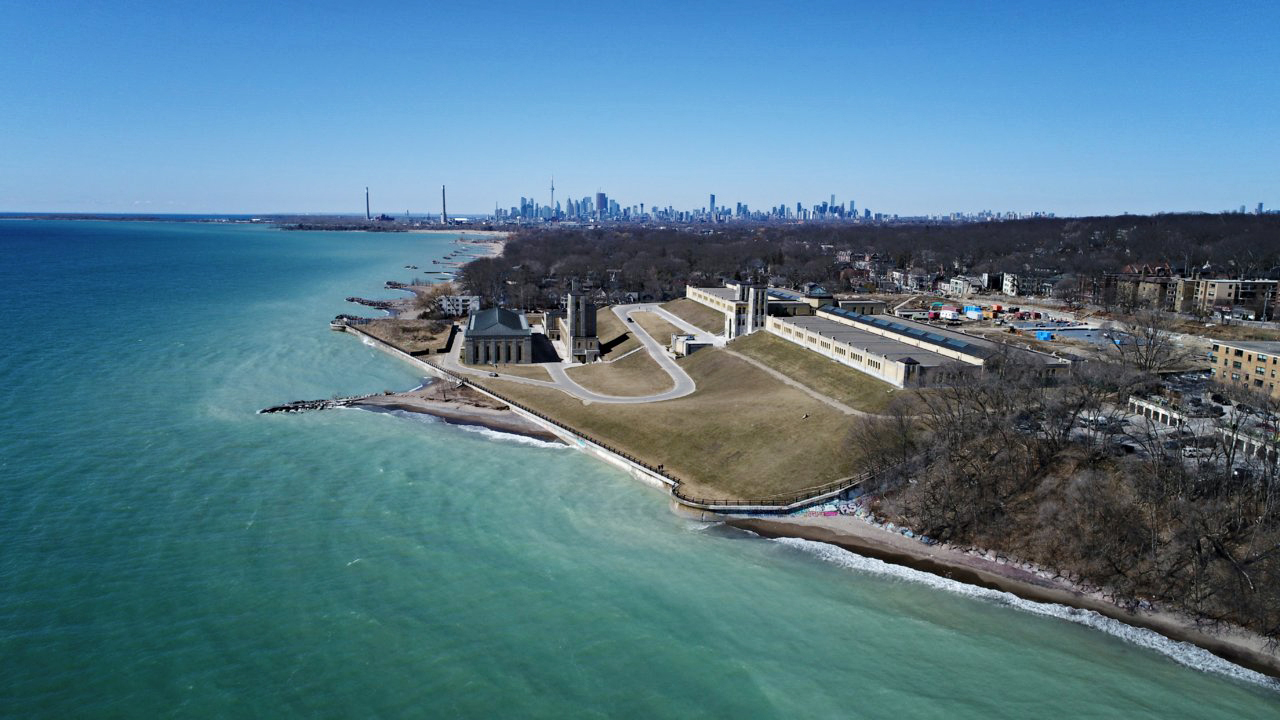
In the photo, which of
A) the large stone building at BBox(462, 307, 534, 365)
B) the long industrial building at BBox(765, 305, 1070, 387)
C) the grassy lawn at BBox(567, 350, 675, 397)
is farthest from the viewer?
the large stone building at BBox(462, 307, 534, 365)

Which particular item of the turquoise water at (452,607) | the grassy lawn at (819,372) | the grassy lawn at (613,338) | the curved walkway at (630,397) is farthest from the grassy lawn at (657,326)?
the turquoise water at (452,607)

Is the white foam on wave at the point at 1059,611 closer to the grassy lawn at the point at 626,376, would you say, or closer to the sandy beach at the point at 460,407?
the sandy beach at the point at 460,407

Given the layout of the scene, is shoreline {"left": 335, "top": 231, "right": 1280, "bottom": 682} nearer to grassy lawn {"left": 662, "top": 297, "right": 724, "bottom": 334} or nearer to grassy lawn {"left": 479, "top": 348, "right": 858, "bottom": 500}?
grassy lawn {"left": 479, "top": 348, "right": 858, "bottom": 500}

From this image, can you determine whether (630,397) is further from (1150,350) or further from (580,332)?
(1150,350)

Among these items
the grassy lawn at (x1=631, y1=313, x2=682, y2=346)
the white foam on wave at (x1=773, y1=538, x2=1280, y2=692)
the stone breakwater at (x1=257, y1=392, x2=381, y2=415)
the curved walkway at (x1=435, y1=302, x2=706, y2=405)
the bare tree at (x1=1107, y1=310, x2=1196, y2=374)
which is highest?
the bare tree at (x1=1107, y1=310, x2=1196, y2=374)

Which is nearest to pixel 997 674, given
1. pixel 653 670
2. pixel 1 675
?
pixel 653 670

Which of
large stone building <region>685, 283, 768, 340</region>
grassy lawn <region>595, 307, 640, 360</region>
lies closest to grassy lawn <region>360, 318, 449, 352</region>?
grassy lawn <region>595, 307, 640, 360</region>

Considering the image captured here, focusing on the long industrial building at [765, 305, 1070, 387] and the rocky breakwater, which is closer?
the long industrial building at [765, 305, 1070, 387]
